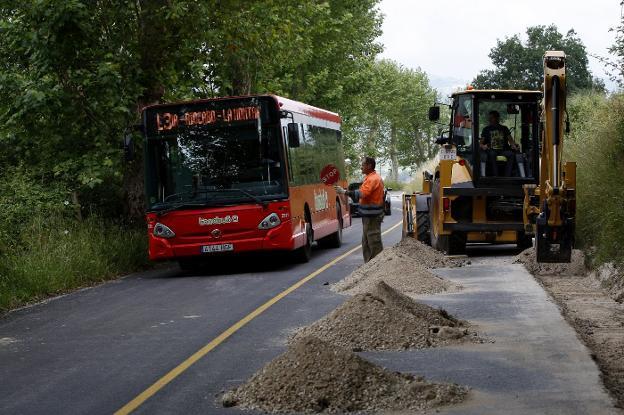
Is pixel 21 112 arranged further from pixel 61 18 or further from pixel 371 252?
pixel 371 252

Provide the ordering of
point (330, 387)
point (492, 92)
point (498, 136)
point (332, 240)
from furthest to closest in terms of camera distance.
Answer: point (332, 240)
point (498, 136)
point (492, 92)
point (330, 387)

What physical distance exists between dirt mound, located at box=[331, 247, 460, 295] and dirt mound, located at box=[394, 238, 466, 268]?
1.90 metres

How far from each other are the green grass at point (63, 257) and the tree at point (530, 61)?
69.6 meters

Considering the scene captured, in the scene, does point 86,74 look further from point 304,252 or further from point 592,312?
point 592,312

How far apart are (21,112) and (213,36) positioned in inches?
174

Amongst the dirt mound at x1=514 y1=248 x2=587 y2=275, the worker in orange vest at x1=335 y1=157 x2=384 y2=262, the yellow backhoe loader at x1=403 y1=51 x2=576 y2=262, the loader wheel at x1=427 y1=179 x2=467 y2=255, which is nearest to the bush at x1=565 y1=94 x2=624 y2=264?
the dirt mound at x1=514 y1=248 x2=587 y2=275

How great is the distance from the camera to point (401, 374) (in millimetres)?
9805

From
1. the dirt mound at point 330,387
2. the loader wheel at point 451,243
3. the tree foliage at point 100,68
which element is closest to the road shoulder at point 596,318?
the dirt mound at point 330,387

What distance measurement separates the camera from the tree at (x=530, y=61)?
92438mm

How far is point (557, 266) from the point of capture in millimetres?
20344

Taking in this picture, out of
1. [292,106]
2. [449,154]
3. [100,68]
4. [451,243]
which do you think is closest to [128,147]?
[100,68]

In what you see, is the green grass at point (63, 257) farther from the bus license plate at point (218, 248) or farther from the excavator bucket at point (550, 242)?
the excavator bucket at point (550, 242)

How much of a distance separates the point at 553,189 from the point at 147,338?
697cm

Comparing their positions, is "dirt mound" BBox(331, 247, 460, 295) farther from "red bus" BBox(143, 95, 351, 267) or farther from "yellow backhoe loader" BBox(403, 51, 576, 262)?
"yellow backhoe loader" BBox(403, 51, 576, 262)
